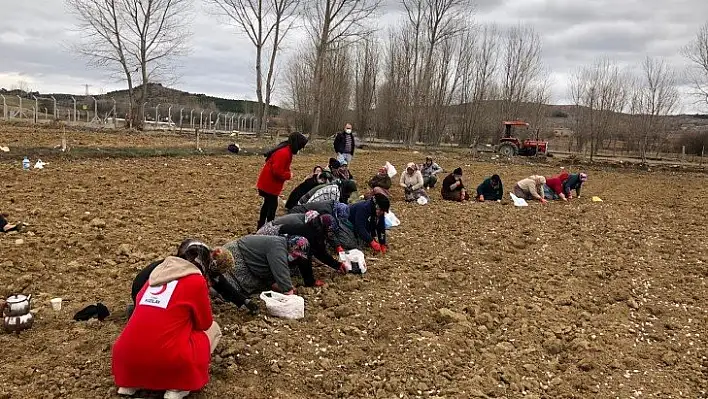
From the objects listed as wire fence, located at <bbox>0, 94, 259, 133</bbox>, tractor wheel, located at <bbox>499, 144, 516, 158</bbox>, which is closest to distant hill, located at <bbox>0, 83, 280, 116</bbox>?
wire fence, located at <bbox>0, 94, 259, 133</bbox>

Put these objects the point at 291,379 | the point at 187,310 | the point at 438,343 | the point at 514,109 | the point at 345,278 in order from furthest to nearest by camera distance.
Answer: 1. the point at 514,109
2. the point at 345,278
3. the point at 438,343
4. the point at 291,379
5. the point at 187,310

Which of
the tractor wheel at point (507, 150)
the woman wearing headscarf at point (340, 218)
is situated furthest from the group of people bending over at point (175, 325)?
the tractor wheel at point (507, 150)

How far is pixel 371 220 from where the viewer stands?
7.09 meters

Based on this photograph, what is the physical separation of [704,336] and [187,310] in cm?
464

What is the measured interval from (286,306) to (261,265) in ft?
1.87

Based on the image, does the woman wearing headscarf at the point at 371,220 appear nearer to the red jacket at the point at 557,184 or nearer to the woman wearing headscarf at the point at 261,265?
the woman wearing headscarf at the point at 261,265

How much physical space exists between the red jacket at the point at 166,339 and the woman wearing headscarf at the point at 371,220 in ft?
11.7

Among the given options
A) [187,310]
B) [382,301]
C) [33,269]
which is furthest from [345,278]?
[33,269]

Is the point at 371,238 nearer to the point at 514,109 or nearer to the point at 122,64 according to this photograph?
the point at 122,64

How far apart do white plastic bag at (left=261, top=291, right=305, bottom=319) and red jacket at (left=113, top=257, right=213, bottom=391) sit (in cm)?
132

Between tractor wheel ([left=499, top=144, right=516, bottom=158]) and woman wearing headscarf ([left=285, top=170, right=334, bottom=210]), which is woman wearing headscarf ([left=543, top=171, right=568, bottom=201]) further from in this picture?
tractor wheel ([left=499, top=144, right=516, bottom=158])

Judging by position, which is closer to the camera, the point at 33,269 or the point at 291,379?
the point at 291,379

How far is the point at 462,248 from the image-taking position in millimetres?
7531

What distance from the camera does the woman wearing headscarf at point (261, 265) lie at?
5004 millimetres
